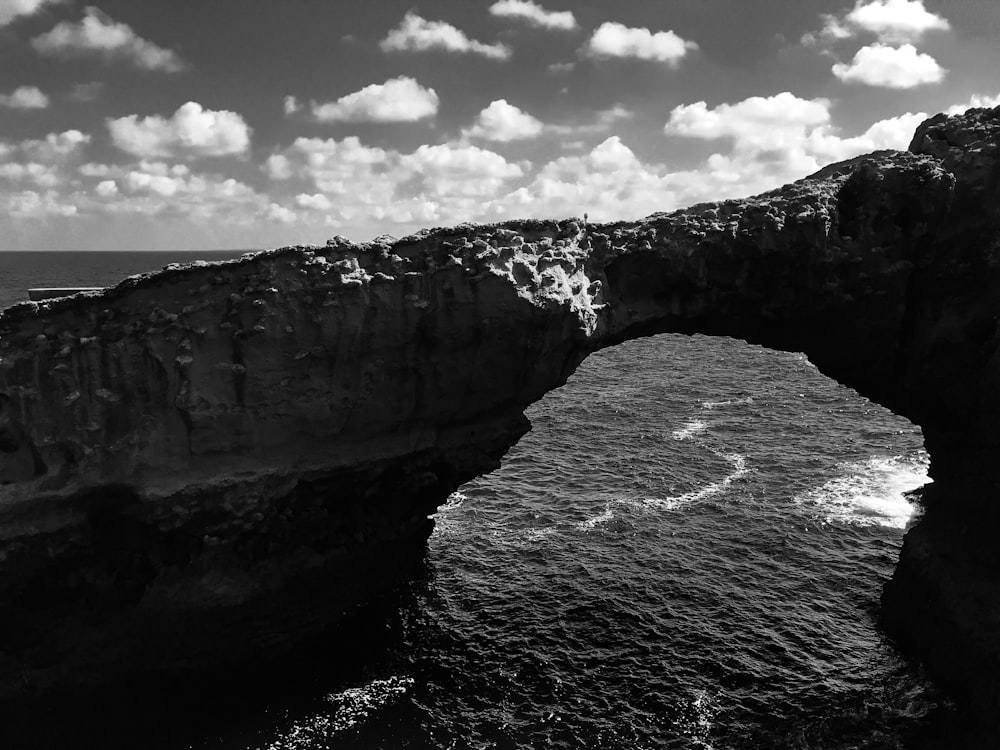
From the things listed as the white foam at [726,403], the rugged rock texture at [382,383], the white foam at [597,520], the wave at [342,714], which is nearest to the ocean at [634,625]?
the wave at [342,714]

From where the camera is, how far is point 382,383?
27344 millimetres

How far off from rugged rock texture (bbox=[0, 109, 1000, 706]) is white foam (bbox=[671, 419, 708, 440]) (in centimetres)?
2274

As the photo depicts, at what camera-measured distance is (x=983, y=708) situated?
23.6 m

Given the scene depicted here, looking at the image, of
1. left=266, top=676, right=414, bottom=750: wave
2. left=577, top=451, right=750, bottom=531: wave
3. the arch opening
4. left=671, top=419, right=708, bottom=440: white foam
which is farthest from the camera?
left=671, top=419, right=708, bottom=440: white foam

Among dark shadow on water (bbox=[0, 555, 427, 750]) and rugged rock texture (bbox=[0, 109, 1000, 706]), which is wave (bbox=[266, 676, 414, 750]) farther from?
rugged rock texture (bbox=[0, 109, 1000, 706])

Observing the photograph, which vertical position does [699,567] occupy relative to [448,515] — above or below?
below

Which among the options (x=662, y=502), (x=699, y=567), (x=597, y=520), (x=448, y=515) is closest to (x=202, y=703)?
(x=448, y=515)

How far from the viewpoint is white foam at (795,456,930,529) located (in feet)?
128

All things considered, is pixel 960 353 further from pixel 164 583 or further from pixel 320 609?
pixel 164 583

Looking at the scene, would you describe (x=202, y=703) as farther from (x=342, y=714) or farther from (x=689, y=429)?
(x=689, y=429)

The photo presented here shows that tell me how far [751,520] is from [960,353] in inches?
573

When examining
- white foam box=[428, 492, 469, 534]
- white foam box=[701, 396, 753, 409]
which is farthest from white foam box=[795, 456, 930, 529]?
white foam box=[428, 492, 469, 534]

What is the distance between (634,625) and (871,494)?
69.3ft

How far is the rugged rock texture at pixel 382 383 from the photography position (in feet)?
81.0
